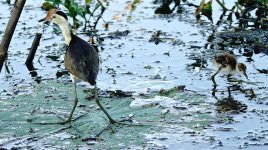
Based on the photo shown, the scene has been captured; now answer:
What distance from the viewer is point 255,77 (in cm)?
703

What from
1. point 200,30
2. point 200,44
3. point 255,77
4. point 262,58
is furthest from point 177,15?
point 255,77

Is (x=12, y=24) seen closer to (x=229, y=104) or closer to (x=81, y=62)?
(x=81, y=62)

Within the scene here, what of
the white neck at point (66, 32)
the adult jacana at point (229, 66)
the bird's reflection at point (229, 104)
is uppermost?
the white neck at point (66, 32)

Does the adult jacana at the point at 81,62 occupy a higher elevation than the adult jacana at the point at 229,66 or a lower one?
higher

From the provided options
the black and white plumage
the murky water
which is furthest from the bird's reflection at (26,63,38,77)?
the black and white plumage

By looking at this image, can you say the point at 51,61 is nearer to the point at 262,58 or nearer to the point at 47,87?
the point at 47,87

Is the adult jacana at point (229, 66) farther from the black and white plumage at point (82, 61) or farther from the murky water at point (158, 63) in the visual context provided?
the black and white plumage at point (82, 61)

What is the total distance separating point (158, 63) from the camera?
7.67 meters

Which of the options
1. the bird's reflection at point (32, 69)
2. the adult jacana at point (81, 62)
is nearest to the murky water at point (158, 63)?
the bird's reflection at point (32, 69)

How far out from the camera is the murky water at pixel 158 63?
18.4 ft

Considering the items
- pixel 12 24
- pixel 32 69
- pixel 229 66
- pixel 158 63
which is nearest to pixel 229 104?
pixel 229 66

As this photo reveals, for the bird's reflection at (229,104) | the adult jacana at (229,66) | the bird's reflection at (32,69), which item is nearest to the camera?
the bird's reflection at (229,104)

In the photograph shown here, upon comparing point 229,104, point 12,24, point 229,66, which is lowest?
point 229,104

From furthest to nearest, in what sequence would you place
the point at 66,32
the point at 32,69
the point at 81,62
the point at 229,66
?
the point at 32,69
the point at 229,66
the point at 66,32
the point at 81,62
